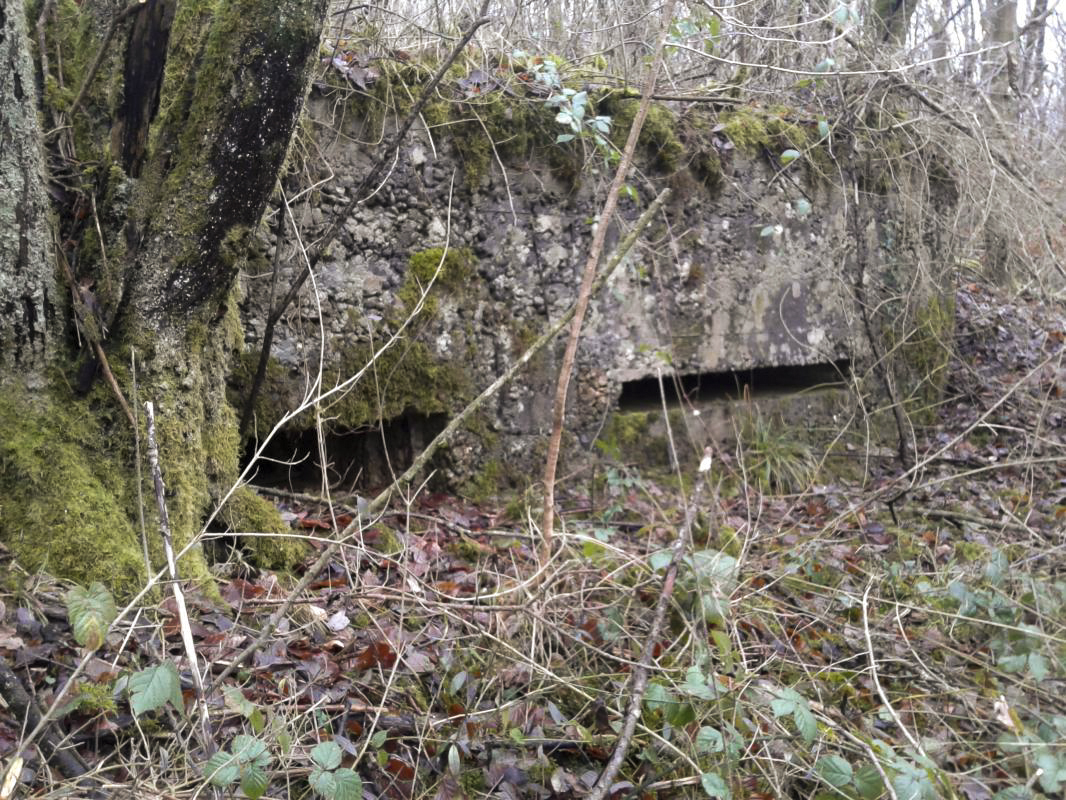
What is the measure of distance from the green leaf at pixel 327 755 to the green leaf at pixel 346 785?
0.02 meters

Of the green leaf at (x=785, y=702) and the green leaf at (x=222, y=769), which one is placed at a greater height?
the green leaf at (x=222, y=769)

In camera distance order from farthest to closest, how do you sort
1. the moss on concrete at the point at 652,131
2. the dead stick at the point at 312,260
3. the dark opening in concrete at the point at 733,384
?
the dark opening in concrete at the point at 733,384, the moss on concrete at the point at 652,131, the dead stick at the point at 312,260

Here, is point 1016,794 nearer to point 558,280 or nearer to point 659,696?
point 659,696

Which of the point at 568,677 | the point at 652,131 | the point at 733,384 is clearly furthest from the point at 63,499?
the point at 733,384

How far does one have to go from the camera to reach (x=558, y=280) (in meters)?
4.43

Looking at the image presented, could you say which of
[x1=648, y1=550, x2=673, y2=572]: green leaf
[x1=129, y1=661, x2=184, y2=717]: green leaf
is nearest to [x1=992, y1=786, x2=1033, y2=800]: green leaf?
[x1=648, y1=550, x2=673, y2=572]: green leaf

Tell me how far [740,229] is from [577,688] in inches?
130

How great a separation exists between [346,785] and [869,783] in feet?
3.93

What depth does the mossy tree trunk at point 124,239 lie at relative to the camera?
247cm

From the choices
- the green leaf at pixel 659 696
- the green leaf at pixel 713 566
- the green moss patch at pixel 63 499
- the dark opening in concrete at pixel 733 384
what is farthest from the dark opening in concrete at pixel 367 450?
the green leaf at pixel 659 696

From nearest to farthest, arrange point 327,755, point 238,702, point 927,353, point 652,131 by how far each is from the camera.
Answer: point 327,755 < point 238,702 < point 652,131 < point 927,353

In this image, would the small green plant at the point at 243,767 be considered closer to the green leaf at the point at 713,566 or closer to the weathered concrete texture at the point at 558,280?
the green leaf at the point at 713,566

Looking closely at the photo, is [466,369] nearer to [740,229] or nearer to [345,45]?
[345,45]

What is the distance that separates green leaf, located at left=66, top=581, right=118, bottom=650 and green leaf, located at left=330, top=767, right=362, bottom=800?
54 centimetres
